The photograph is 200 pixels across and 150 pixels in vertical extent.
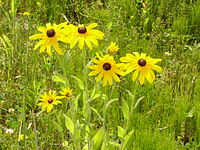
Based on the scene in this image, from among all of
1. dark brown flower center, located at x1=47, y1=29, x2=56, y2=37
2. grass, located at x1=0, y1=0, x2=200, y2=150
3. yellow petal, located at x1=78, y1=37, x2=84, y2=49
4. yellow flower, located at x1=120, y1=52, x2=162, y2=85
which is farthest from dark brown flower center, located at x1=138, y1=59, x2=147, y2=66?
dark brown flower center, located at x1=47, y1=29, x2=56, y2=37

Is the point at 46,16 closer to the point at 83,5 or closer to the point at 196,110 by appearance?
the point at 83,5

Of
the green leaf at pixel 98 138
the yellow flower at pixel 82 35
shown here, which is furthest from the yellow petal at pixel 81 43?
the green leaf at pixel 98 138

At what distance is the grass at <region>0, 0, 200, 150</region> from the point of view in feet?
4.57

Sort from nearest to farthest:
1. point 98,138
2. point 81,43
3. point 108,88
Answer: point 81,43, point 98,138, point 108,88

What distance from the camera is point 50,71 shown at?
7.55ft

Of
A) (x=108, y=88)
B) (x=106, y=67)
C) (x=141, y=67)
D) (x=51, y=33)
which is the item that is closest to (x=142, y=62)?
(x=141, y=67)

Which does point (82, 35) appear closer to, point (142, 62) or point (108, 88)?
point (142, 62)

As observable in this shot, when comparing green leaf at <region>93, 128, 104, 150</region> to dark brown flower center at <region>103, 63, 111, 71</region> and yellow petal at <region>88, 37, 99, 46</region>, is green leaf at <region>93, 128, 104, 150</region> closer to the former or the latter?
dark brown flower center at <region>103, 63, 111, 71</region>

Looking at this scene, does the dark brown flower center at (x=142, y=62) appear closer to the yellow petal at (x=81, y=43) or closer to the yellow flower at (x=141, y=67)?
the yellow flower at (x=141, y=67)

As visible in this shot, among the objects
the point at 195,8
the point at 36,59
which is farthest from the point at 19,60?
the point at 195,8

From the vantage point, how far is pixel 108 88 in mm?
2119

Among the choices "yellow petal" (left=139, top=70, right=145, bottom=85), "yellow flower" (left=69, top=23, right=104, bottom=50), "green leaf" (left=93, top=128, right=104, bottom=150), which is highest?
"yellow flower" (left=69, top=23, right=104, bottom=50)

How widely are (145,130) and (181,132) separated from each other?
0.22 meters

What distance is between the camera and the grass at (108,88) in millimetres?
1393
